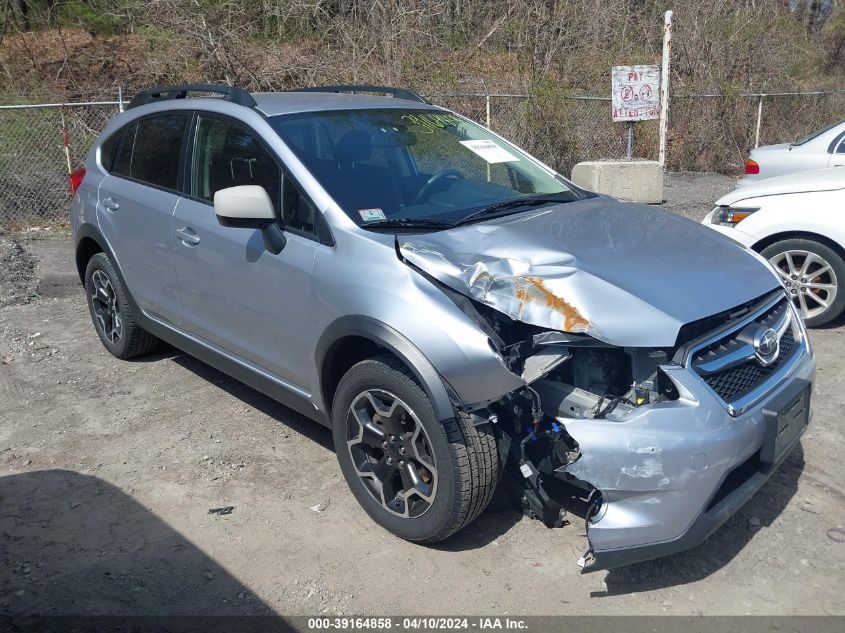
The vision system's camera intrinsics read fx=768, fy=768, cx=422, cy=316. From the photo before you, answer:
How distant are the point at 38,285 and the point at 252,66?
25.6ft

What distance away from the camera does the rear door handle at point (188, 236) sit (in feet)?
14.3

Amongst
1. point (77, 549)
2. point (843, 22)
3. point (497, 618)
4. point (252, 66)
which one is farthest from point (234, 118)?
point (843, 22)

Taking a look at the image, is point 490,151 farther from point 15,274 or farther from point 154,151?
point 15,274

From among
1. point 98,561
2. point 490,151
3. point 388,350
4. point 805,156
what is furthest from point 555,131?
point 98,561

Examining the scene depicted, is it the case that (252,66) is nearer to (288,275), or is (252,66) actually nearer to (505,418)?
(288,275)

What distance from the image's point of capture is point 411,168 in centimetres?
413

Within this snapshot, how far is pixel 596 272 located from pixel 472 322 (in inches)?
22.3

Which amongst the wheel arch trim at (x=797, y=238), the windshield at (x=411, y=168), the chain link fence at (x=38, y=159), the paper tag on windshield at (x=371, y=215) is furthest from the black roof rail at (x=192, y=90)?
the chain link fence at (x=38, y=159)

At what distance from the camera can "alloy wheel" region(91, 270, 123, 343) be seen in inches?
223

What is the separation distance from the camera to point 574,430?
2930mm

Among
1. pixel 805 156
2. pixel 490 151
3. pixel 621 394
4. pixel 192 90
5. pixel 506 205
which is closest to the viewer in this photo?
pixel 621 394

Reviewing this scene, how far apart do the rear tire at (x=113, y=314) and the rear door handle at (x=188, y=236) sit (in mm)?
1118

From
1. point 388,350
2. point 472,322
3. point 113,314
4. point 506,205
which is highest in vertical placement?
point 506,205

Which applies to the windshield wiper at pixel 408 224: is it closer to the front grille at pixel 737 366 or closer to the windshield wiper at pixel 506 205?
the windshield wiper at pixel 506 205
